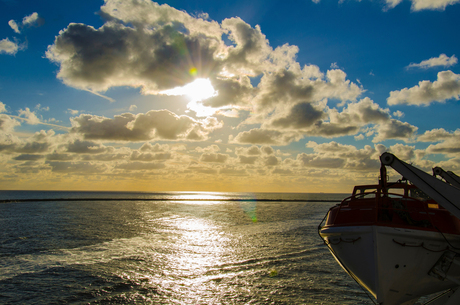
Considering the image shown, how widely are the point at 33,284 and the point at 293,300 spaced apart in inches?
554

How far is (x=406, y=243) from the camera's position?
29.4 ft

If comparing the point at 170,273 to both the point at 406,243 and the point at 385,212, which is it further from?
the point at 406,243

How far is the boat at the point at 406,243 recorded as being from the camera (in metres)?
8.97

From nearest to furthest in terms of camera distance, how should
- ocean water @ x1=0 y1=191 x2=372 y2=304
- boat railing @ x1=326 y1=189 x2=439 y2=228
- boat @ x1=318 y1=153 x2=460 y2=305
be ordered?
1. boat @ x1=318 y1=153 x2=460 y2=305
2. boat railing @ x1=326 y1=189 x2=439 y2=228
3. ocean water @ x1=0 y1=191 x2=372 y2=304

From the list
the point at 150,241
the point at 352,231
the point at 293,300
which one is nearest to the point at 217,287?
the point at 293,300

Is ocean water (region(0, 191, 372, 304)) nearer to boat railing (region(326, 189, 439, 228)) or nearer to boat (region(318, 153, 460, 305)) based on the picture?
boat (region(318, 153, 460, 305))

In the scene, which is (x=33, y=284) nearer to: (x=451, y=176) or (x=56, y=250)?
(x=56, y=250)

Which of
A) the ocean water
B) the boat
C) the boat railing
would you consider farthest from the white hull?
the ocean water

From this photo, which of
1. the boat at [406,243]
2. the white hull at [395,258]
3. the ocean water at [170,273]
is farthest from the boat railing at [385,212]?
the ocean water at [170,273]

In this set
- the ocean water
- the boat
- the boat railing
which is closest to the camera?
the boat

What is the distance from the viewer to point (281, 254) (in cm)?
2253

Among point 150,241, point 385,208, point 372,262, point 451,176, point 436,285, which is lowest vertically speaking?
point 150,241

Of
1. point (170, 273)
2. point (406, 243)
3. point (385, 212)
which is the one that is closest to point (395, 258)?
point (406, 243)

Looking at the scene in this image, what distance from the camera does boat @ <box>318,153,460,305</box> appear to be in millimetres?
8969
